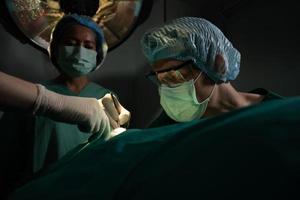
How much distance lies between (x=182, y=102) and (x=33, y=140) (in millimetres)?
847

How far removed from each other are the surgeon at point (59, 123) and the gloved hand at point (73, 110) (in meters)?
0.76

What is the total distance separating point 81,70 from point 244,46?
3.72 feet

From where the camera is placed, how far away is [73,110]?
124 centimetres

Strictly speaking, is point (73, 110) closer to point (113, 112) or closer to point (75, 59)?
point (113, 112)

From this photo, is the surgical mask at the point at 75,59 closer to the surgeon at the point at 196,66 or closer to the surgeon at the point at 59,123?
the surgeon at the point at 59,123

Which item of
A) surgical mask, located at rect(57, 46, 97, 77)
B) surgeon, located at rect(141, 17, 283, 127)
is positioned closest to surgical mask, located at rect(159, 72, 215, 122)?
surgeon, located at rect(141, 17, 283, 127)

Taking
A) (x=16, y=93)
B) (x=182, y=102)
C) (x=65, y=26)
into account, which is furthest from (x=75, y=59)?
(x=16, y=93)

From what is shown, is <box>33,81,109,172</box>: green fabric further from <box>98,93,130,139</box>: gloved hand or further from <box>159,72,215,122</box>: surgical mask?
<box>98,93,130,139</box>: gloved hand

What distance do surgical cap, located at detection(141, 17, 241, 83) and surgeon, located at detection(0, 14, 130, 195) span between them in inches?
20.1

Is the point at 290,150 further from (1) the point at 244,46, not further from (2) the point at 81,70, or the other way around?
(1) the point at 244,46

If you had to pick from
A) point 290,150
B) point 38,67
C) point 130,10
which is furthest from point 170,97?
point 290,150

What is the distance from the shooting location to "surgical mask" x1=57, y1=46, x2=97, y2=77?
7.41ft

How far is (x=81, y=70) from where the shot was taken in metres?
2.31

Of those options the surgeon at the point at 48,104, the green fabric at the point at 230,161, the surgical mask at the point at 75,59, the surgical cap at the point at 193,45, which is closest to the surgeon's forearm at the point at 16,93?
the surgeon at the point at 48,104
